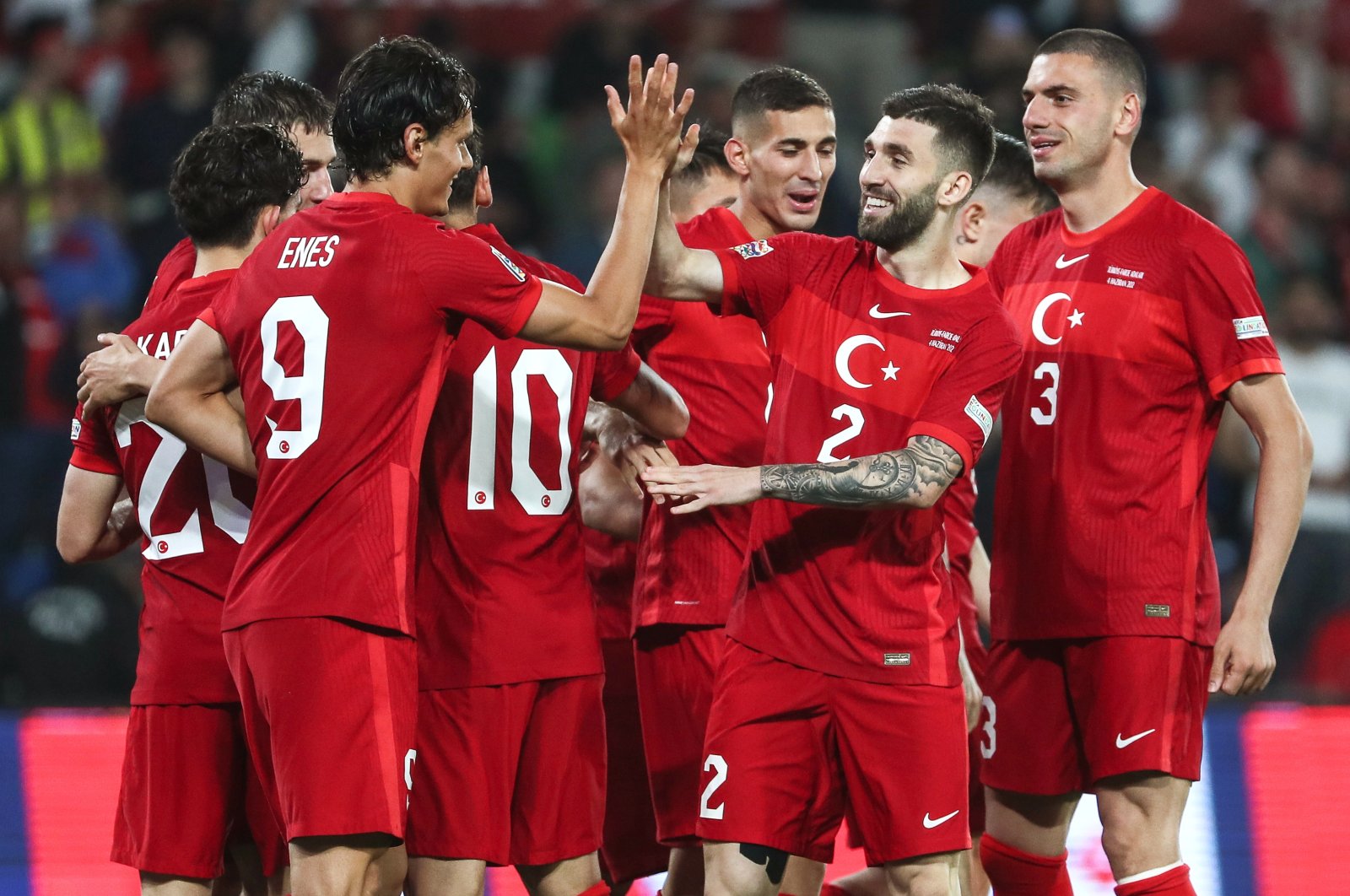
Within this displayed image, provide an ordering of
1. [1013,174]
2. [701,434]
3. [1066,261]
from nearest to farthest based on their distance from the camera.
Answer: [1066,261] < [701,434] < [1013,174]

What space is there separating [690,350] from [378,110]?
1.53 m

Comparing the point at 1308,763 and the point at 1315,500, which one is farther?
the point at 1315,500

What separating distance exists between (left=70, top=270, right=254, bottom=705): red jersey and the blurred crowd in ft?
14.5

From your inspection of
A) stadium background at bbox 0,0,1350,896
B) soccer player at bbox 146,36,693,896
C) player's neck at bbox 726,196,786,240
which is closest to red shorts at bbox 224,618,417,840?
soccer player at bbox 146,36,693,896

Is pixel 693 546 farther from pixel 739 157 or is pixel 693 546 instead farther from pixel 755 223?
pixel 739 157

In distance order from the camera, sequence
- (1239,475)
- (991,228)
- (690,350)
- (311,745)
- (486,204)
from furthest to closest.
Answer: (1239,475), (991,228), (690,350), (486,204), (311,745)

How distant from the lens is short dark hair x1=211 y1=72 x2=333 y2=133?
5164 mm

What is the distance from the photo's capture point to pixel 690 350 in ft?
17.2

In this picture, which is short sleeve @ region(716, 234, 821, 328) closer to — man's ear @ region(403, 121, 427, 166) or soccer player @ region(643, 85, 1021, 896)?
soccer player @ region(643, 85, 1021, 896)

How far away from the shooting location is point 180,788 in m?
4.39

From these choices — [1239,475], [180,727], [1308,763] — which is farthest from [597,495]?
[1239,475]

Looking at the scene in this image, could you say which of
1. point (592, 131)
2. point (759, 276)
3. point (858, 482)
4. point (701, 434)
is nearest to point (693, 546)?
point (701, 434)

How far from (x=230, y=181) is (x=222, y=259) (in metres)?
0.22

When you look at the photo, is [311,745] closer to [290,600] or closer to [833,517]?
[290,600]
